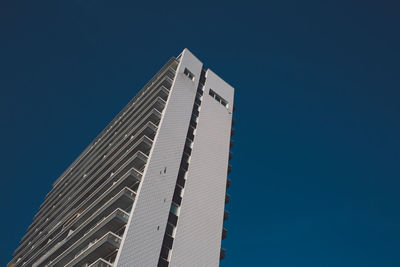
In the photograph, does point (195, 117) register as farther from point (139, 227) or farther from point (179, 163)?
point (139, 227)

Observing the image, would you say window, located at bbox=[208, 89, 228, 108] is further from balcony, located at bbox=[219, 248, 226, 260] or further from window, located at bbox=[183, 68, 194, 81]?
balcony, located at bbox=[219, 248, 226, 260]

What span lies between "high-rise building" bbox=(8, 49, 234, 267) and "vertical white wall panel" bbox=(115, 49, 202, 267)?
0.39 ft

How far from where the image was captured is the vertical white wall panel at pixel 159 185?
37625 millimetres

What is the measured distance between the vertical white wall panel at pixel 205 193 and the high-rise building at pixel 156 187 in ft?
0.44

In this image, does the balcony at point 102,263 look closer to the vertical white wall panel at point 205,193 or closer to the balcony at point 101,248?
the balcony at point 101,248

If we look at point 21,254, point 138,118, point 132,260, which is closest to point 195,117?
point 138,118

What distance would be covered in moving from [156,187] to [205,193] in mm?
8214

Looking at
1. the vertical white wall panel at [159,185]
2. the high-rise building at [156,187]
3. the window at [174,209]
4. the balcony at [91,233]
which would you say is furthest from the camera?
the window at [174,209]

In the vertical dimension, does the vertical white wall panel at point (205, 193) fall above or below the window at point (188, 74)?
below

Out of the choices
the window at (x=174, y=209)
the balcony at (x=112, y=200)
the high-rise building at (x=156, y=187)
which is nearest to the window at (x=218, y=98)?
the high-rise building at (x=156, y=187)

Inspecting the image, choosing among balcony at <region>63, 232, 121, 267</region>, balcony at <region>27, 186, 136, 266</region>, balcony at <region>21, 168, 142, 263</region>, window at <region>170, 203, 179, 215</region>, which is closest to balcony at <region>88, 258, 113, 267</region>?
balcony at <region>63, 232, 121, 267</region>

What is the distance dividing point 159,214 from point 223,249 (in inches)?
453

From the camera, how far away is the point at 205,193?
4972 cm

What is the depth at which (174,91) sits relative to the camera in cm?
5875
